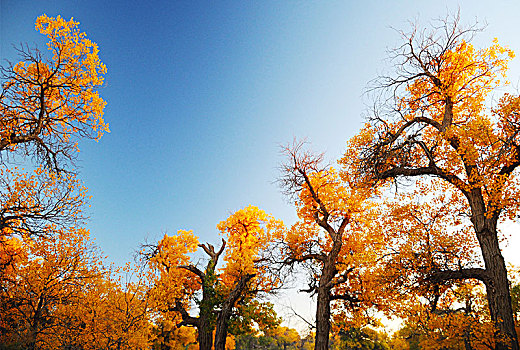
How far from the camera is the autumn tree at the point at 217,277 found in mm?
16359

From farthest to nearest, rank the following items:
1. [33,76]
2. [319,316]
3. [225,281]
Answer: [225,281], [319,316], [33,76]

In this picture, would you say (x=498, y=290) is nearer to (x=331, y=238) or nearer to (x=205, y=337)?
(x=331, y=238)

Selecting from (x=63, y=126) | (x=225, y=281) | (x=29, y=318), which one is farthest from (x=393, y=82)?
(x=29, y=318)

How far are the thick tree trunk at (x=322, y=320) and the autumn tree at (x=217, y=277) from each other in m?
3.11

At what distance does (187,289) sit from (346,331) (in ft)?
35.7

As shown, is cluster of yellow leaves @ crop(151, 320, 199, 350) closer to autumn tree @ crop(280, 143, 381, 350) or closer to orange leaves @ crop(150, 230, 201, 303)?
orange leaves @ crop(150, 230, 201, 303)

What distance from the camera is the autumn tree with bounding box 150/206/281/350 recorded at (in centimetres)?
1636

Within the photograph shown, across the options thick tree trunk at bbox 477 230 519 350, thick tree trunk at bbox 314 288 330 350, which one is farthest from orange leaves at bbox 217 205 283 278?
thick tree trunk at bbox 477 230 519 350

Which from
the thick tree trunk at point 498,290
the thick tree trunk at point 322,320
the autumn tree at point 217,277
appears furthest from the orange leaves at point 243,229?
the thick tree trunk at point 498,290

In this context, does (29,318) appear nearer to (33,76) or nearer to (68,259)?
(68,259)

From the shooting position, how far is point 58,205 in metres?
11.7

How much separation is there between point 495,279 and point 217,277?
1359 centimetres

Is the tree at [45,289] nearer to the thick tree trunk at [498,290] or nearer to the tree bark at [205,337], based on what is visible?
the tree bark at [205,337]

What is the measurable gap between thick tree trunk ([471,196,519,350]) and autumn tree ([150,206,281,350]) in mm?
9408
